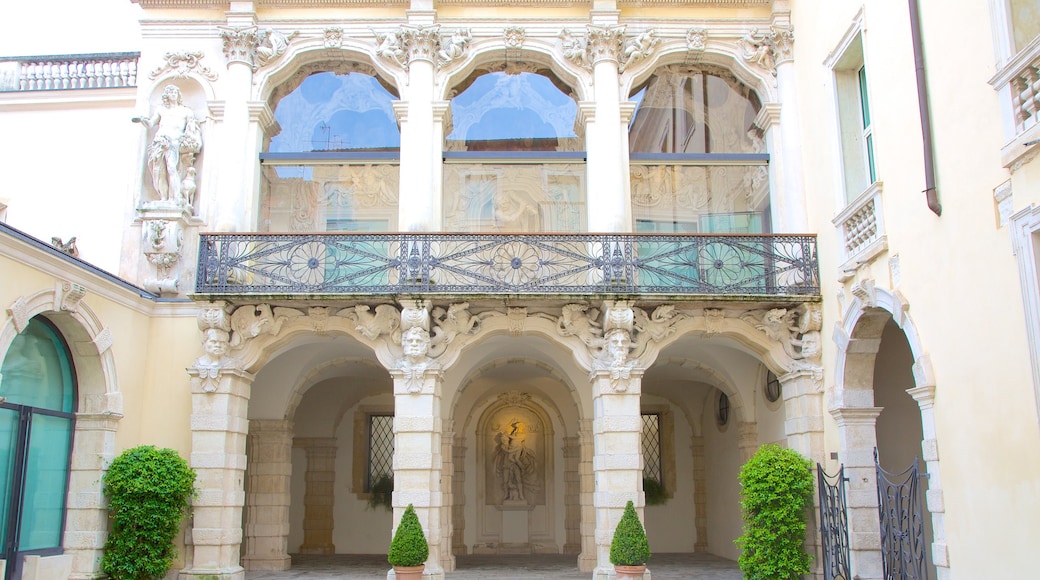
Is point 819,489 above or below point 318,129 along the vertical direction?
below

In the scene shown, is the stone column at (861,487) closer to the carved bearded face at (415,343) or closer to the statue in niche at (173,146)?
the carved bearded face at (415,343)

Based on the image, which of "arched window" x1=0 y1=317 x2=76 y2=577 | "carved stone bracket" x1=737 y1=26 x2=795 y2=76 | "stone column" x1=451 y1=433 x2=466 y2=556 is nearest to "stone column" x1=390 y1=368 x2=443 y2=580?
"arched window" x1=0 y1=317 x2=76 y2=577

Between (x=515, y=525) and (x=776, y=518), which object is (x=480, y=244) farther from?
(x=515, y=525)

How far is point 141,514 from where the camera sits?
11.1m

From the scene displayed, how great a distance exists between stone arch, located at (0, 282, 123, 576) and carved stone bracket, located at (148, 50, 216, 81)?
13.1ft

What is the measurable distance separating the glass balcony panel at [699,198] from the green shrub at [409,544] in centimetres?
525

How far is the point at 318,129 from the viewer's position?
13.9 metres

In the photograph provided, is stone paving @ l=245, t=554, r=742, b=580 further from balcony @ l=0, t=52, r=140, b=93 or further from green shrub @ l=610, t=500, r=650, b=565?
balcony @ l=0, t=52, r=140, b=93

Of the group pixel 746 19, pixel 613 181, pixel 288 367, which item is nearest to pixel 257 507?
pixel 288 367

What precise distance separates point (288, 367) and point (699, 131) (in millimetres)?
7280

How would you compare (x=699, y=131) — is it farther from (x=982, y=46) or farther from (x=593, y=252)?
(x=982, y=46)

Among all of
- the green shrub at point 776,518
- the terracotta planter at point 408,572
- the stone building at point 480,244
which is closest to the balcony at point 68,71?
the stone building at point 480,244

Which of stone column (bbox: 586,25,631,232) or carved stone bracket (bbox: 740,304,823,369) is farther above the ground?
stone column (bbox: 586,25,631,232)

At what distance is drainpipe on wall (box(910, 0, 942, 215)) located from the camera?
854cm
